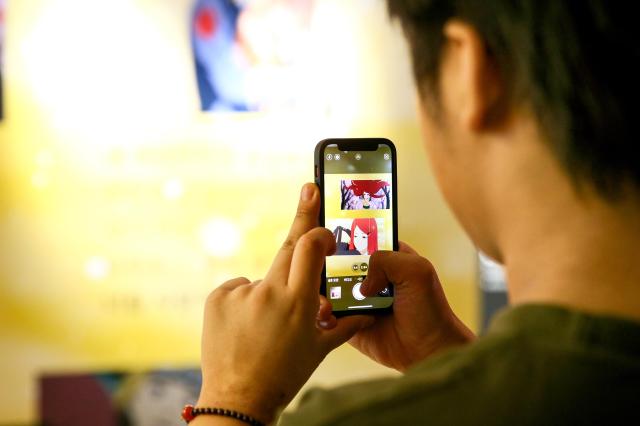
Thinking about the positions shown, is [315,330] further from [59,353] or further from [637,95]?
[59,353]

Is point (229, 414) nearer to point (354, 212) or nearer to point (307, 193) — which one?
point (307, 193)

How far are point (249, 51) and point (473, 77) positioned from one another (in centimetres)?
172

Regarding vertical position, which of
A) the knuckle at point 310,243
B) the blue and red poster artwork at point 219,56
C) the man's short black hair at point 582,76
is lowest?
the knuckle at point 310,243

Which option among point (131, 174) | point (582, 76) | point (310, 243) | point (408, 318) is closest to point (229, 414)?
point (310, 243)

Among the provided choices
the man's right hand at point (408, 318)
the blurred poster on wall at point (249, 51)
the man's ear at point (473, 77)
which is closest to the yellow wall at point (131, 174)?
the blurred poster on wall at point (249, 51)

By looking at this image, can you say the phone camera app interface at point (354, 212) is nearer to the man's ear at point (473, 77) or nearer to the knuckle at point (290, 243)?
the knuckle at point (290, 243)

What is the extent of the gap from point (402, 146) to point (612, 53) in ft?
5.83

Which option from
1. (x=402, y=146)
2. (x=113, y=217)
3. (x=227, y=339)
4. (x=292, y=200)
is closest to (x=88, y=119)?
(x=113, y=217)

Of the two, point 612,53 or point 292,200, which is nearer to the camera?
point 612,53

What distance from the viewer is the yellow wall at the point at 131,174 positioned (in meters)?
2.12

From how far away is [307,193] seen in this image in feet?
2.68

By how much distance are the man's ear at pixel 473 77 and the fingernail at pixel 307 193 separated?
31cm

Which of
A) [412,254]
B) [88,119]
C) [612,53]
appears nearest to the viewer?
[612,53]

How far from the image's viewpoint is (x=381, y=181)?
38.7 inches
